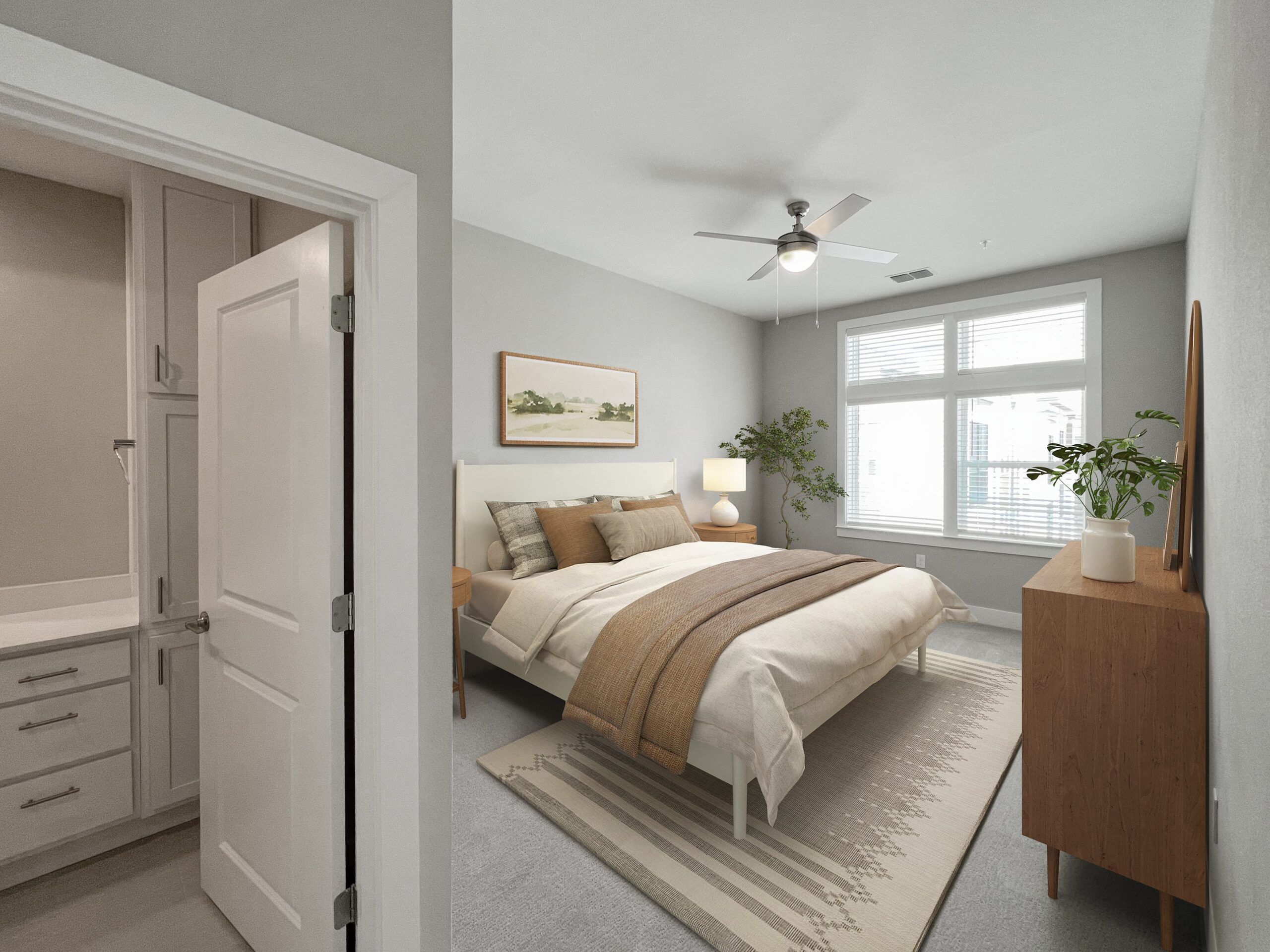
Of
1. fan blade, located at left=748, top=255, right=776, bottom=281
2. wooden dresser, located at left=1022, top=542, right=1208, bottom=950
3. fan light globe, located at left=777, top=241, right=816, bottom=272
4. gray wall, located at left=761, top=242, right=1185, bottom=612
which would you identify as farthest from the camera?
gray wall, located at left=761, top=242, right=1185, bottom=612

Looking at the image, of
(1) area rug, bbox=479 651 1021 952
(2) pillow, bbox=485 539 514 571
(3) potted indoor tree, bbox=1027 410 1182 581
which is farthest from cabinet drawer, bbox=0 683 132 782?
(3) potted indoor tree, bbox=1027 410 1182 581

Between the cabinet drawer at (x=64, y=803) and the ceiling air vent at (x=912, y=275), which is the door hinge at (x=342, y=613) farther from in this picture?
the ceiling air vent at (x=912, y=275)

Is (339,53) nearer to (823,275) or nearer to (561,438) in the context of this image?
(561,438)

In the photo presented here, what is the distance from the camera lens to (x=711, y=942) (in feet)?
5.36

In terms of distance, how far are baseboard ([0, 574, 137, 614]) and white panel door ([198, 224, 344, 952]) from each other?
3.22ft

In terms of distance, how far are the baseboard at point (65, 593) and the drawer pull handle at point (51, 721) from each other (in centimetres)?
54

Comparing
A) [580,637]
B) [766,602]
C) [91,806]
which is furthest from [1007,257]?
[91,806]

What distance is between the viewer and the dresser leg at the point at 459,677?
3064 millimetres

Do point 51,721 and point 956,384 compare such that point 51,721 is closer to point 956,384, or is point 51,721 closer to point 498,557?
point 498,557

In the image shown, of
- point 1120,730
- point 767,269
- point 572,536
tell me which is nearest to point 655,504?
point 572,536

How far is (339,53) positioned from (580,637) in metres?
2.15

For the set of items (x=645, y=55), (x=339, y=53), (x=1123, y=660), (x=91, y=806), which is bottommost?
(x=91, y=806)

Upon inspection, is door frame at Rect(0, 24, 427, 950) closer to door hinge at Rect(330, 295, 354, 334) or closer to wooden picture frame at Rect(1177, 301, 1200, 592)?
door hinge at Rect(330, 295, 354, 334)

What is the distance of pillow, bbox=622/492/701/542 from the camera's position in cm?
418
